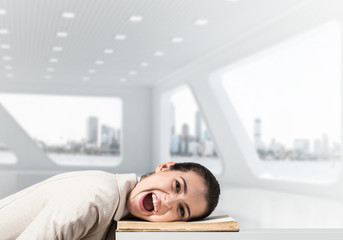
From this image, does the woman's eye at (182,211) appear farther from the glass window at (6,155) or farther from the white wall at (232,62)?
the glass window at (6,155)

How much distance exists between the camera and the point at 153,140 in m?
21.4

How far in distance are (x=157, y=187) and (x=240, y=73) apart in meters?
27.7

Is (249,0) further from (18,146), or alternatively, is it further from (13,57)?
(18,146)

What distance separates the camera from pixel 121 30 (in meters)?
11.1

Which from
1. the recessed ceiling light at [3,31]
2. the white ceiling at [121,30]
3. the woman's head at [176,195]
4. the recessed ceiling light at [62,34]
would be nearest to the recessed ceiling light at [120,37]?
the white ceiling at [121,30]

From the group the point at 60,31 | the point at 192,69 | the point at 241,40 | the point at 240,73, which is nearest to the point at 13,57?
the point at 60,31

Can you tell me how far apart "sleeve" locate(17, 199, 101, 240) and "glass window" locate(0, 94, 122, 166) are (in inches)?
821

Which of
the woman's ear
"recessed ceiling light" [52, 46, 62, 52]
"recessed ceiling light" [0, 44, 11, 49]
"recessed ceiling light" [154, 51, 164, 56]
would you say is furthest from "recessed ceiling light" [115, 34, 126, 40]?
the woman's ear

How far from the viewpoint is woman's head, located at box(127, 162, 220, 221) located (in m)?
2.13

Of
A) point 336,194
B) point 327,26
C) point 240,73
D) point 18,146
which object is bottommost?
point 336,194

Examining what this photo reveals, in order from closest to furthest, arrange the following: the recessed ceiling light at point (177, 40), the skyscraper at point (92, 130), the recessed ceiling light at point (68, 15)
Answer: the recessed ceiling light at point (68, 15)
the recessed ceiling light at point (177, 40)
the skyscraper at point (92, 130)

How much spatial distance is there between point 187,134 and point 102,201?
21.6 meters

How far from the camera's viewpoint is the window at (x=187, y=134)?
67.7 feet

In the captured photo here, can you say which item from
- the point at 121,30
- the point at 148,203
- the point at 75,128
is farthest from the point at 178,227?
the point at 75,128
